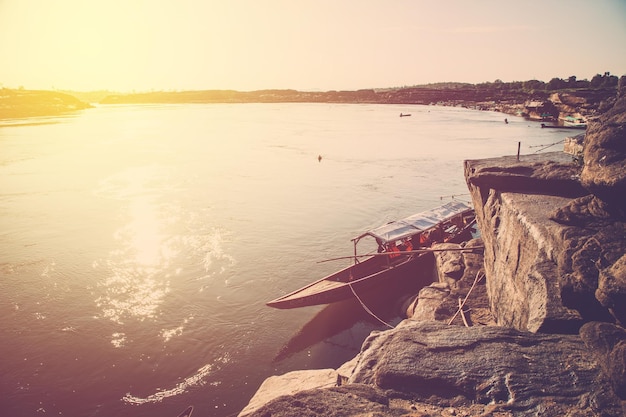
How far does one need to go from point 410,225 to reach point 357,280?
4519 millimetres

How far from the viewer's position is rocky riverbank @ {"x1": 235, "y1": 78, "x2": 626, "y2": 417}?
5.73 m

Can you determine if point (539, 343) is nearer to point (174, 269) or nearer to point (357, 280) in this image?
point (357, 280)

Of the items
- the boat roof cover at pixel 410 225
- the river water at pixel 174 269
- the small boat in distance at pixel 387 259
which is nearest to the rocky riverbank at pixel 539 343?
the river water at pixel 174 269

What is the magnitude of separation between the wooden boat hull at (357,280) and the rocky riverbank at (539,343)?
20.2ft

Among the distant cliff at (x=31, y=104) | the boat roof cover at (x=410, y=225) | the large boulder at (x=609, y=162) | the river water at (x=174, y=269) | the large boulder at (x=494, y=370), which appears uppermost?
the distant cliff at (x=31, y=104)

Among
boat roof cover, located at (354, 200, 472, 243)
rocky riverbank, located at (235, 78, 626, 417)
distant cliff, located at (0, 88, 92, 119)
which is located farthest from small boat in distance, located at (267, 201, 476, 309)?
distant cliff, located at (0, 88, 92, 119)

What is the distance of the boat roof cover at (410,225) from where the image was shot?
18109 mm

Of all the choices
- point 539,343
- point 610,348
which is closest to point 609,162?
point 610,348

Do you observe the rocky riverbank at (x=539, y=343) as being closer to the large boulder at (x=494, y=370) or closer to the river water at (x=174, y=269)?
the large boulder at (x=494, y=370)

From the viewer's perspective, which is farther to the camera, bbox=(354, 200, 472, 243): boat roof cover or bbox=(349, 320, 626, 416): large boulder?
bbox=(354, 200, 472, 243): boat roof cover

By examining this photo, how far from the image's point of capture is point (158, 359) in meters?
14.0

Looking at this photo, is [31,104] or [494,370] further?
[31,104]

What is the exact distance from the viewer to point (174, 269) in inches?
813

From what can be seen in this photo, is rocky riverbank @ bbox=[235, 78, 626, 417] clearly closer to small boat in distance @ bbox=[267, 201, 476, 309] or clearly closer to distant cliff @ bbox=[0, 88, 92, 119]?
small boat in distance @ bbox=[267, 201, 476, 309]
